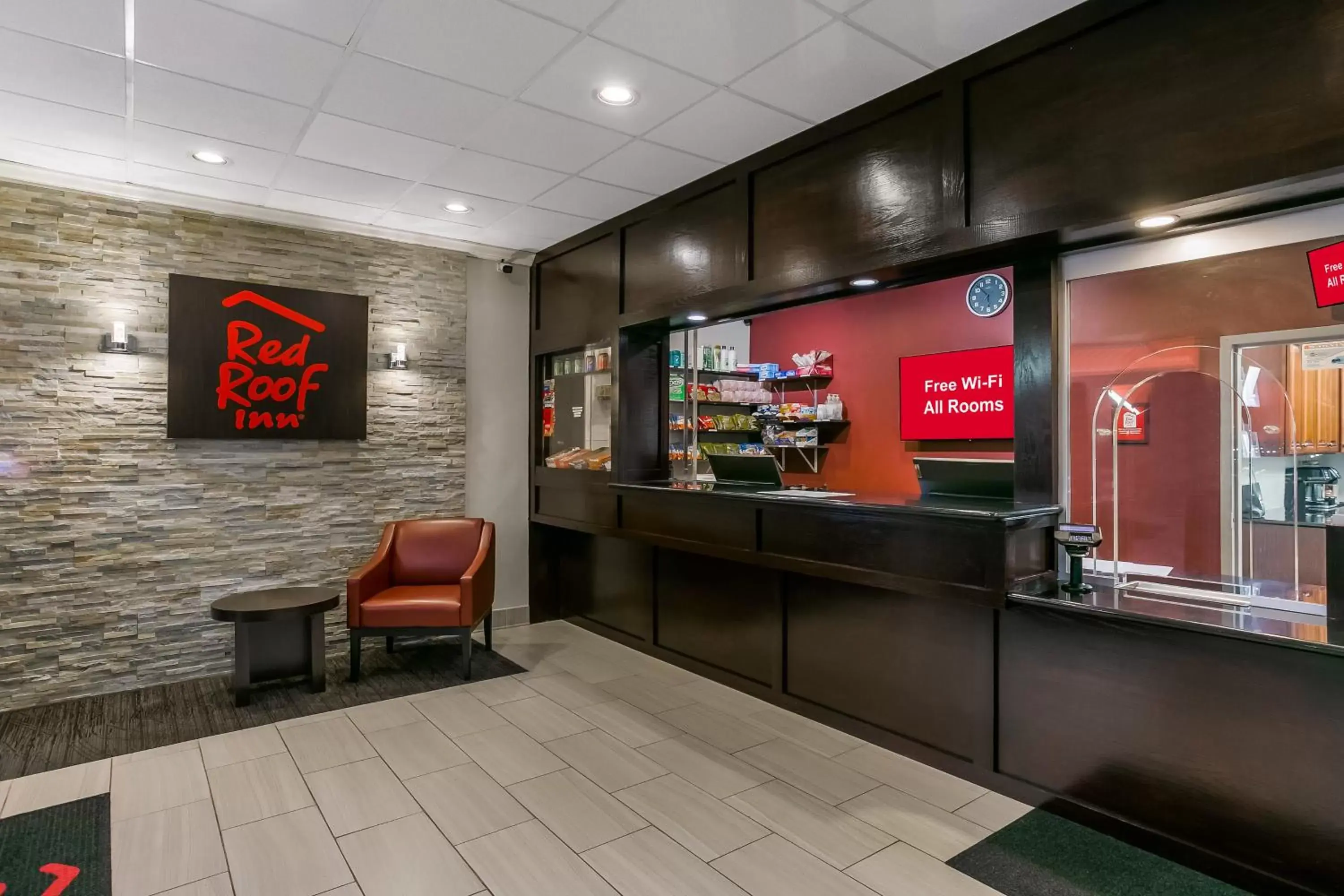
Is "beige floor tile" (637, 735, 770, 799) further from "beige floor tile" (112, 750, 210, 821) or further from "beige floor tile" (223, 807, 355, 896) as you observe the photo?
"beige floor tile" (112, 750, 210, 821)

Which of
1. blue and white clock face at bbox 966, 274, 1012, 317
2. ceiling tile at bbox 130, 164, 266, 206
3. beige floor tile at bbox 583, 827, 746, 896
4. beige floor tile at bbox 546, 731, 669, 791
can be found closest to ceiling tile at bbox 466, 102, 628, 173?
ceiling tile at bbox 130, 164, 266, 206

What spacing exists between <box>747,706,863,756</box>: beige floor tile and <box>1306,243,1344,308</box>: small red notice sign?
249 cm

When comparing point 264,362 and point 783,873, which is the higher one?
point 264,362

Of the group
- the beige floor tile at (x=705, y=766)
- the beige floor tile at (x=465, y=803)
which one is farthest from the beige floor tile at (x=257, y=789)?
the beige floor tile at (x=705, y=766)

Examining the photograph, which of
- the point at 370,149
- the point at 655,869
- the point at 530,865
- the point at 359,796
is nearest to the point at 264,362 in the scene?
the point at 370,149

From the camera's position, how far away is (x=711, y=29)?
2.61 m

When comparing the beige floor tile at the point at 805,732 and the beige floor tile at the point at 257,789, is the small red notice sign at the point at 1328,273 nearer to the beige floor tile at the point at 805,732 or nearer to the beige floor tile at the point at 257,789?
the beige floor tile at the point at 805,732

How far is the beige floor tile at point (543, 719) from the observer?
3.55m

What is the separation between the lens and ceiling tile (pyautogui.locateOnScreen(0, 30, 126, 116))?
2738mm

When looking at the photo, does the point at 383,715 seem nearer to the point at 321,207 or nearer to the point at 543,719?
the point at 543,719

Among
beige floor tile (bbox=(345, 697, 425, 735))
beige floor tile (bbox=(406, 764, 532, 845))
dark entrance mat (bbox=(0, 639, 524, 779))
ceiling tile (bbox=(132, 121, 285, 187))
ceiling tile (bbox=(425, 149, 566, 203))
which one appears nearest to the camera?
beige floor tile (bbox=(406, 764, 532, 845))

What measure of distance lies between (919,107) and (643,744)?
10.0 feet

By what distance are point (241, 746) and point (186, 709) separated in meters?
0.79

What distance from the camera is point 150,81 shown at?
3.00m
